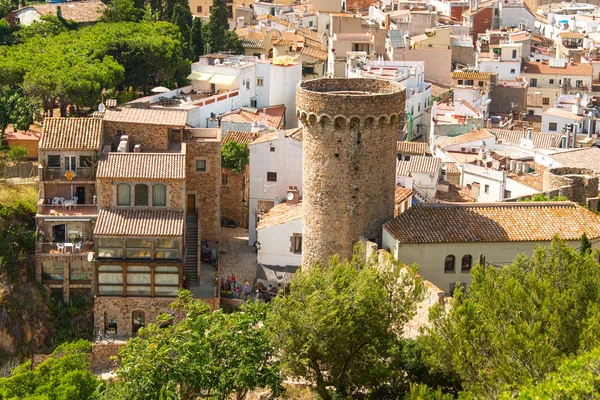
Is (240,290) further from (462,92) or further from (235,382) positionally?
(462,92)

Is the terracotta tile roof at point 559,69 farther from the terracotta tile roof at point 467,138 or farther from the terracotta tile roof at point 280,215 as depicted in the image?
the terracotta tile roof at point 280,215

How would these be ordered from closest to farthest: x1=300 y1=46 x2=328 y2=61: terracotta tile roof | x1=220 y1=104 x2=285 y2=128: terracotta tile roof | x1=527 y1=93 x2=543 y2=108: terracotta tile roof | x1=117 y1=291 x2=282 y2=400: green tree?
x1=117 y1=291 x2=282 y2=400: green tree < x1=220 y1=104 x2=285 y2=128: terracotta tile roof < x1=527 y1=93 x2=543 y2=108: terracotta tile roof < x1=300 y1=46 x2=328 y2=61: terracotta tile roof

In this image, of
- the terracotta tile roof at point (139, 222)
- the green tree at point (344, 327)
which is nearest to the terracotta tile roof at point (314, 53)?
the terracotta tile roof at point (139, 222)

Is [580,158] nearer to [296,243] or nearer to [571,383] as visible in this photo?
[296,243]

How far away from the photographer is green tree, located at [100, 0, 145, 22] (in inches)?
3307

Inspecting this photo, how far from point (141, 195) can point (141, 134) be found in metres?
4.84

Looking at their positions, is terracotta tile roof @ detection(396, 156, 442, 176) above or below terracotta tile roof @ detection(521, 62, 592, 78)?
below

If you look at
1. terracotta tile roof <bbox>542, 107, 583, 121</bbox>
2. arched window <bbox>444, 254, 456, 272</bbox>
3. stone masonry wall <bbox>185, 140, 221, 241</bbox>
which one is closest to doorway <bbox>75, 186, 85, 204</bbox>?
stone masonry wall <bbox>185, 140, 221, 241</bbox>

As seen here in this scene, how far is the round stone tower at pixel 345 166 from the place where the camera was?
4062cm

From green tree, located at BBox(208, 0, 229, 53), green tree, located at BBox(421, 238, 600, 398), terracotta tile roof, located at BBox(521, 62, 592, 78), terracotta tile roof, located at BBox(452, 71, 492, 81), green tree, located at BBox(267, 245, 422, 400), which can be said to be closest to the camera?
green tree, located at BBox(421, 238, 600, 398)

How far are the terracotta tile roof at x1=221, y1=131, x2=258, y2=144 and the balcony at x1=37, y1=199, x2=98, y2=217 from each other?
37.2 ft

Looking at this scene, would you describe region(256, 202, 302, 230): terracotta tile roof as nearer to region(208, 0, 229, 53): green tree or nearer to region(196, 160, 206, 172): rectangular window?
region(196, 160, 206, 172): rectangular window

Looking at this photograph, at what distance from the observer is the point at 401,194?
49.7m

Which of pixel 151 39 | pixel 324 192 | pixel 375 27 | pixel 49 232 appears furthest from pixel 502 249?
pixel 375 27
